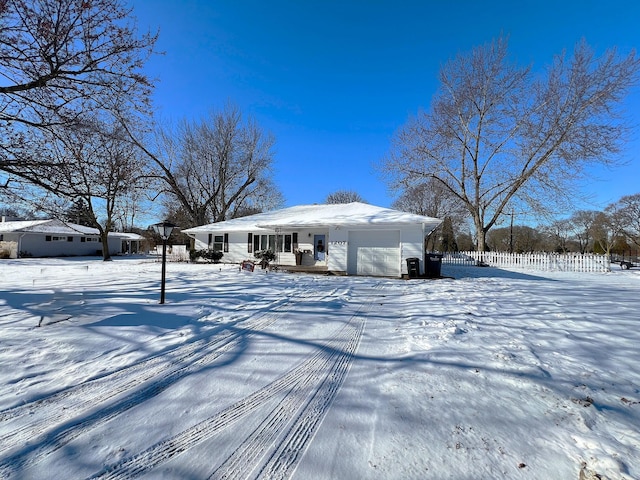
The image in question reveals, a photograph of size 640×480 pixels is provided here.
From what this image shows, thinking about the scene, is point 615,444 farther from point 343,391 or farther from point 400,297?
point 400,297

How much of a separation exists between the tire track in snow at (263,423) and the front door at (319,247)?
1230 centimetres


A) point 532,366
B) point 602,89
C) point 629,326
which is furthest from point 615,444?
point 602,89

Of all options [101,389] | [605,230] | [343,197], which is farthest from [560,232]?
[101,389]

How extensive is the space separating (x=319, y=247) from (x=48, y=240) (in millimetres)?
29373

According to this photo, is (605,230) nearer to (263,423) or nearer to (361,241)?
(361,241)

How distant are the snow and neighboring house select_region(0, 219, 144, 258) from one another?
2578cm

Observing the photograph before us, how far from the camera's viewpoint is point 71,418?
93.3 inches

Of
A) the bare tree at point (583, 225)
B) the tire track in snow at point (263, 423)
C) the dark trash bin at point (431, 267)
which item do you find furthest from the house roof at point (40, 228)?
the bare tree at point (583, 225)

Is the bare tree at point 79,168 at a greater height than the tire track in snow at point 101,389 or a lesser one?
greater

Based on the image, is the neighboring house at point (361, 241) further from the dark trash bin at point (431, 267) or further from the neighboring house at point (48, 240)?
the neighboring house at point (48, 240)

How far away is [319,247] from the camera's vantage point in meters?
16.3

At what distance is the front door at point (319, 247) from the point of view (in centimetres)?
1614

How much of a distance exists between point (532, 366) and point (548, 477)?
185 centimetres

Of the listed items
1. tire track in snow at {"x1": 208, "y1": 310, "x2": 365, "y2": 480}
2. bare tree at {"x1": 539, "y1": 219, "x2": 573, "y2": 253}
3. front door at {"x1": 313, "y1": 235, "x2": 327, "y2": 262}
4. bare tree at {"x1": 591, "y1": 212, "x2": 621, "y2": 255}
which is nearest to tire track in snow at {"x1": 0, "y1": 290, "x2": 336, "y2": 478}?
tire track in snow at {"x1": 208, "y1": 310, "x2": 365, "y2": 480}
